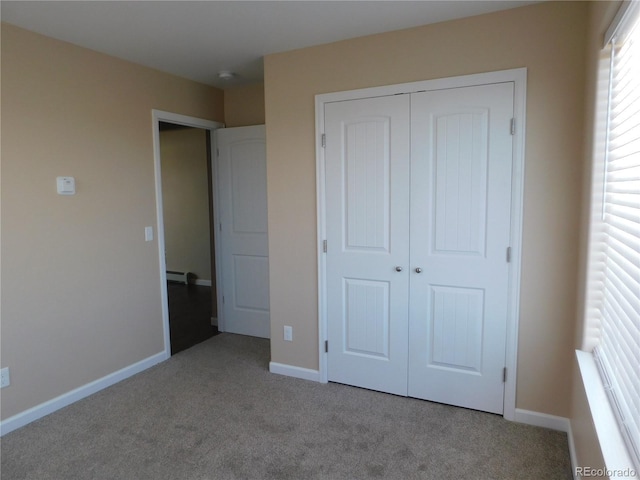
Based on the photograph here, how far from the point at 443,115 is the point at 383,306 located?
50.5 inches

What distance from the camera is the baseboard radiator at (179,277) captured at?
21.6 feet

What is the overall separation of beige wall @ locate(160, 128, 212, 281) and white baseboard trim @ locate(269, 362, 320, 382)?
10.7ft

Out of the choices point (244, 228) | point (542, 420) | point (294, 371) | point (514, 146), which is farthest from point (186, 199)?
point (542, 420)

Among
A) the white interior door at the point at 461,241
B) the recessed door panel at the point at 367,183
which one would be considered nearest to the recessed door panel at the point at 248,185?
the recessed door panel at the point at 367,183

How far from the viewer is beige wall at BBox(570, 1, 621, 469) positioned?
1714 millimetres

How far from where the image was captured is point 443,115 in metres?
2.52

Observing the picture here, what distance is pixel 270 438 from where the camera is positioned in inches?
94.1

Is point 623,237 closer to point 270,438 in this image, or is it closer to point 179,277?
point 270,438

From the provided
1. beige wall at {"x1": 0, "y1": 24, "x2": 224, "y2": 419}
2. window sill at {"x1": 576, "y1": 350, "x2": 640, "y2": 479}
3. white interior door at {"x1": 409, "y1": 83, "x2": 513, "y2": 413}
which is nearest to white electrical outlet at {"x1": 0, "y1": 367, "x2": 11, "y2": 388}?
beige wall at {"x1": 0, "y1": 24, "x2": 224, "y2": 419}

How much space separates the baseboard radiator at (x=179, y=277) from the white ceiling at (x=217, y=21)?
4.11m

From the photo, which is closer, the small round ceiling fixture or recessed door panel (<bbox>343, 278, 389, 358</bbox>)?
recessed door panel (<bbox>343, 278, 389, 358</bbox>)

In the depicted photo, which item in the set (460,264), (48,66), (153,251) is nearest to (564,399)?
(460,264)

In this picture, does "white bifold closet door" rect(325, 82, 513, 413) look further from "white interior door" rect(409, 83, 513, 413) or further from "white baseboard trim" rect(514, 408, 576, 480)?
"white baseboard trim" rect(514, 408, 576, 480)

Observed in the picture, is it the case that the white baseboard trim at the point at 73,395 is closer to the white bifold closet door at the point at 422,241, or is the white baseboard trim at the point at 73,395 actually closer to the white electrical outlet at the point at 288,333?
the white electrical outlet at the point at 288,333
